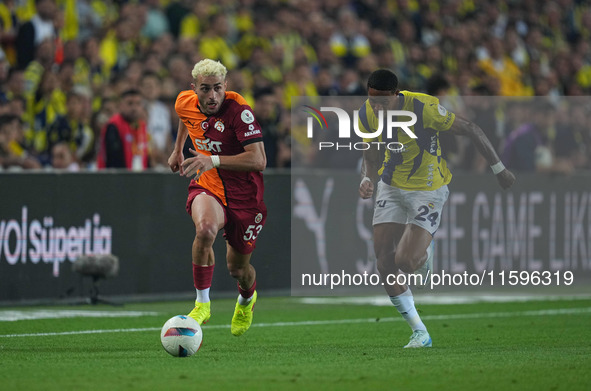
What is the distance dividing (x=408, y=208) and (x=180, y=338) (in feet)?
8.33

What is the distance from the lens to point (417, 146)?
34.1ft

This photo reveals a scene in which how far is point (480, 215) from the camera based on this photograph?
17047mm

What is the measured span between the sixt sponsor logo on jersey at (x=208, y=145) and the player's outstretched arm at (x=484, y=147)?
6.73 feet

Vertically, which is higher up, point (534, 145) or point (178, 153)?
point (534, 145)

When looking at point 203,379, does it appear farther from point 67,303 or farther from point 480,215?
point 480,215

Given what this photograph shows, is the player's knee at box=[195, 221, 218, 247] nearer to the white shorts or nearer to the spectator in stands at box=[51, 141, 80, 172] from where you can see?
the white shorts

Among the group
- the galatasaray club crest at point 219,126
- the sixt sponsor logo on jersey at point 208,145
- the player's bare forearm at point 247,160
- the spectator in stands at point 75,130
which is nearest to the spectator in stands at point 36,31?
the spectator in stands at point 75,130

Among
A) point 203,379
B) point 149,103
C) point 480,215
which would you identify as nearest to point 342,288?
point 480,215

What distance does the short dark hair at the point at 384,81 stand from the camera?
985 cm

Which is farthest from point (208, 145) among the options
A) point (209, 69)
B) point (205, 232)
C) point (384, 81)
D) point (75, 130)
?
point (75, 130)

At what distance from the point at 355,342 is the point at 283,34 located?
9.76 m

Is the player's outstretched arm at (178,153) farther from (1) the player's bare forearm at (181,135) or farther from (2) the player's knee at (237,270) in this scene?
(2) the player's knee at (237,270)

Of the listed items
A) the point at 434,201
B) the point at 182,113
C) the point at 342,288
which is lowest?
the point at 342,288

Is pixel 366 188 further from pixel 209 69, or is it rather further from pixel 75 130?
pixel 75 130
